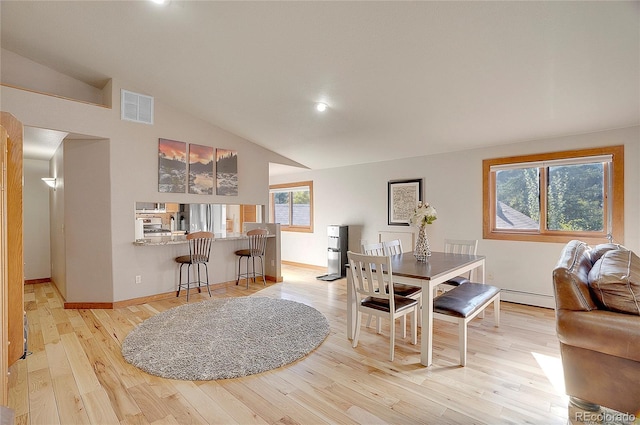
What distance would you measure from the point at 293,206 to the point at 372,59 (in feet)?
15.6

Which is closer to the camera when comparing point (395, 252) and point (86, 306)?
point (395, 252)

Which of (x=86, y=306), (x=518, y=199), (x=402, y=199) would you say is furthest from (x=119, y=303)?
(x=518, y=199)

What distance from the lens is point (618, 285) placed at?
168 cm

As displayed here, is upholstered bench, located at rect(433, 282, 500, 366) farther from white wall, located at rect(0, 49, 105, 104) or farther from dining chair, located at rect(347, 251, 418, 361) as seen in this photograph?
white wall, located at rect(0, 49, 105, 104)

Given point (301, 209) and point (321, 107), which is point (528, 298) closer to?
point (321, 107)

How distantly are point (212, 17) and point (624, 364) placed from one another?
146 inches

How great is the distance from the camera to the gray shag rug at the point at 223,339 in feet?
7.91

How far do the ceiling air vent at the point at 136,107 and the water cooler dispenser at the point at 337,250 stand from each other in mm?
3519

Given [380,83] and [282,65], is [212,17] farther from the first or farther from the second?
[380,83]

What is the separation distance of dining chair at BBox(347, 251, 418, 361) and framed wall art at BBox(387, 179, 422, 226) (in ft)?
8.36

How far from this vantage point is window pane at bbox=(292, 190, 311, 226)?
6902 millimetres

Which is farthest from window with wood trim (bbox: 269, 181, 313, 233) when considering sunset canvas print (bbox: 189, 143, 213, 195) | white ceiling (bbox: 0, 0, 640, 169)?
white ceiling (bbox: 0, 0, 640, 169)

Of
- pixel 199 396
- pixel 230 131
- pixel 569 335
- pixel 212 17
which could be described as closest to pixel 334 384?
pixel 199 396

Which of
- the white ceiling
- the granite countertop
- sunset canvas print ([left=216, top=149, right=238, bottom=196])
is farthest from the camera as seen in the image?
sunset canvas print ([left=216, top=149, right=238, bottom=196])
